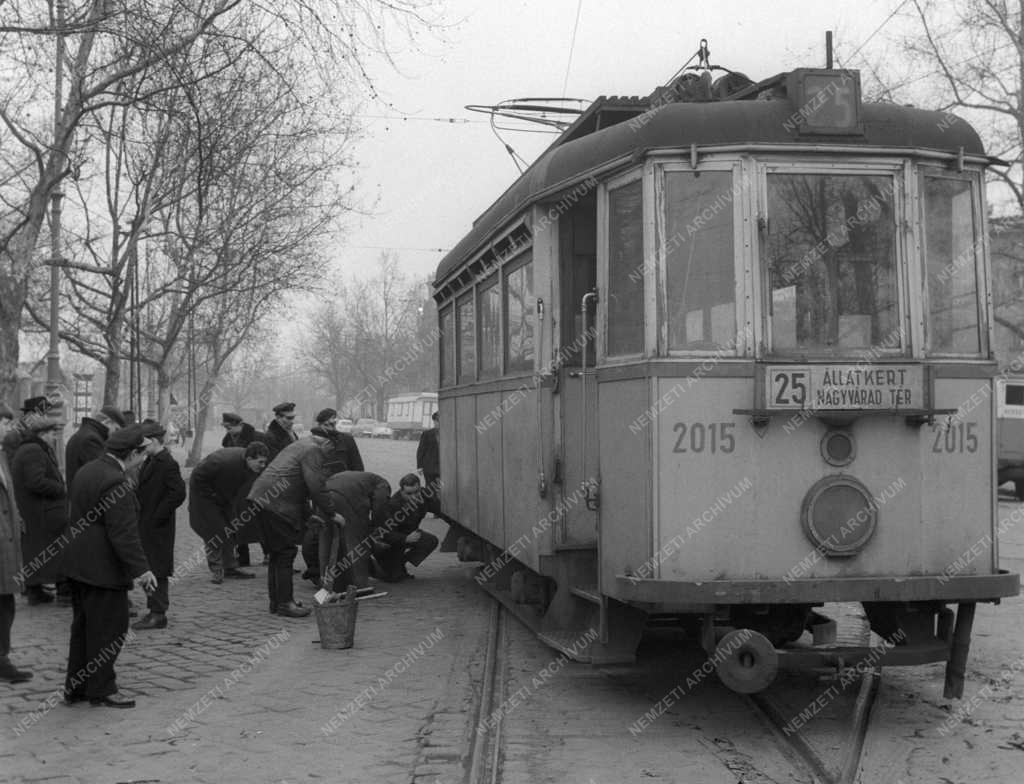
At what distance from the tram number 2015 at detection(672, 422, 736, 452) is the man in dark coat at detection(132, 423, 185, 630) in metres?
4.87

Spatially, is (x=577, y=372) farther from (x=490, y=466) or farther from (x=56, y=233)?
(x=56, y=233)

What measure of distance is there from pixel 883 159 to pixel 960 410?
4.48 feet

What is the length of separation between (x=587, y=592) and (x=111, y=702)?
2792 mm

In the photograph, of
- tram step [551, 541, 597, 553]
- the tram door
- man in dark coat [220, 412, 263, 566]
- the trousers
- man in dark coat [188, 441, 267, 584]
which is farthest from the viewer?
man in dark coat [220, 412, 263, 566]

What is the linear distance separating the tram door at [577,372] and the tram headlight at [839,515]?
138 cm

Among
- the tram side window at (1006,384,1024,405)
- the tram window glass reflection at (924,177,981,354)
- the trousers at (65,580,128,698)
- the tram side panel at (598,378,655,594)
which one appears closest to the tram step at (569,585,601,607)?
the tram side panel at (598,378,655,594)

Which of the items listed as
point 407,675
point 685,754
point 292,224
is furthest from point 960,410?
point 292,224

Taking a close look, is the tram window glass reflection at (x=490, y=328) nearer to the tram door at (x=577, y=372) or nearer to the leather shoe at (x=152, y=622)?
the tram door at (x=577, y=372)

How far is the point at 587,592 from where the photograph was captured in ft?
24.5

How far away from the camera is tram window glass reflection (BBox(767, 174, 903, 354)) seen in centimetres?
655

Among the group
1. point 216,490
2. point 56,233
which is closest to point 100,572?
point 216,490

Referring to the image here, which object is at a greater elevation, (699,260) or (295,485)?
(699,260)

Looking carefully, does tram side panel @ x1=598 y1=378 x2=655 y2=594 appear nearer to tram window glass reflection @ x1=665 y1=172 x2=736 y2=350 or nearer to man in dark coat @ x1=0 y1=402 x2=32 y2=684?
tram window glass reflection @ x1=665 y1=172 x2=736 y2=350

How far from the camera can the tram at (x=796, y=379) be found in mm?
6434
